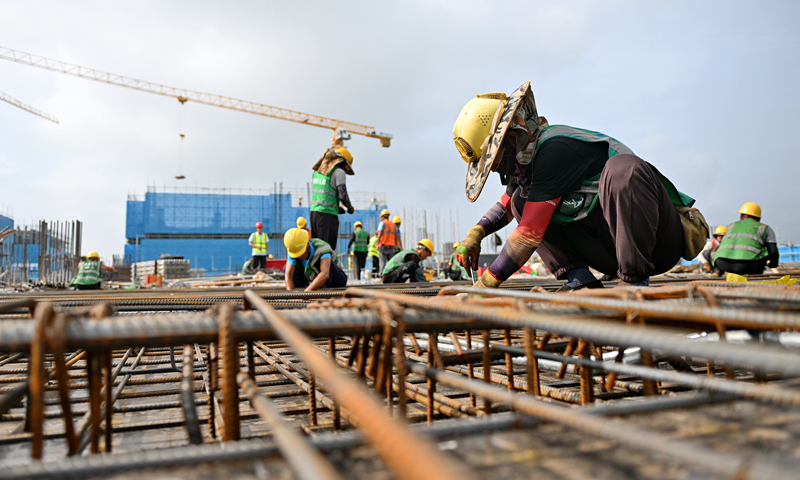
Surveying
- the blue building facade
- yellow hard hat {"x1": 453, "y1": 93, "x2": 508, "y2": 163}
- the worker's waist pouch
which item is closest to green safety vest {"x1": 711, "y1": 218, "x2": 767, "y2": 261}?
the worker's waist pouch

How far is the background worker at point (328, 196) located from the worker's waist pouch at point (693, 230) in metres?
4.04

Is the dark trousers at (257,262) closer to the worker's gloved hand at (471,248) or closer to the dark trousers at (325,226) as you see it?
the dark trousers at (325,226)

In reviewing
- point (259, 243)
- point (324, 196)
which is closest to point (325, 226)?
point (324, 196)

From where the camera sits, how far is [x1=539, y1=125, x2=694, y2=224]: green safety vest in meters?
2.34

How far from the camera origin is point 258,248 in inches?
478

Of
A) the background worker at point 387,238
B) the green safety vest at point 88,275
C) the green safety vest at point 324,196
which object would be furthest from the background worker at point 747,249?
the green safety vest at point 88,275

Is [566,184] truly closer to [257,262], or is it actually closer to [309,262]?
[309,262]

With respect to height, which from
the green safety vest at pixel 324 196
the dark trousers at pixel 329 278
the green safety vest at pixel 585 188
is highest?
the green safety vest at pixel 324 196

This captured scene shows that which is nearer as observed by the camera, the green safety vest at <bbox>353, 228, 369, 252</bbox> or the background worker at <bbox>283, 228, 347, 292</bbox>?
the background worker at <bbox>283, 228, 347, 292</bbox>

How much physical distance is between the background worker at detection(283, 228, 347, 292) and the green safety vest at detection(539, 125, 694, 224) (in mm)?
2431

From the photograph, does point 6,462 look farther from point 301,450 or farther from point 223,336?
point 301,450

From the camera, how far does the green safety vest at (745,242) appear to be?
4977 millimetres

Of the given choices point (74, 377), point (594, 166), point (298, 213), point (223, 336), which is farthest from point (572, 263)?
point (298, 213)

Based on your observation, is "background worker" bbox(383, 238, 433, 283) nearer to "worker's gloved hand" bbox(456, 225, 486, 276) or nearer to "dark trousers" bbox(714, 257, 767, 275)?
"dark trousers" bbox(714, 257, 767, 275)
